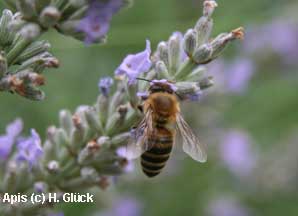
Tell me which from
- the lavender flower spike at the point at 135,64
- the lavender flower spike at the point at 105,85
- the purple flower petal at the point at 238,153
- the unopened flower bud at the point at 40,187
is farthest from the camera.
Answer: the purple flower petal at the point at 238,153

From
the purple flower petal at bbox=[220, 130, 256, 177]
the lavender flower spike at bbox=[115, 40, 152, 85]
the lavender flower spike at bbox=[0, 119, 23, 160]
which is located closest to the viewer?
the lavender flower spike at bbox=[115, 40, 152, 85]

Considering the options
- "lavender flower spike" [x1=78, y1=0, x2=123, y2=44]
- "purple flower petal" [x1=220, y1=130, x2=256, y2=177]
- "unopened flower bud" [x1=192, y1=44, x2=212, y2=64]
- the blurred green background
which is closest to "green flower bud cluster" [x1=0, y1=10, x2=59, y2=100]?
"lavender flower spike" [x1=78, y1=0, x2=123, y2=44]

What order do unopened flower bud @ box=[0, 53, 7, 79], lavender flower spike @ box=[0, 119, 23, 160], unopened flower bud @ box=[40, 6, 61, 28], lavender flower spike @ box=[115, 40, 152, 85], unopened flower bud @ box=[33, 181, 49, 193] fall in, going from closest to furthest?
unopened flower bud @ box=[40, 6, 61, 28]
unopened flower bud @ box=[0, 53, 7, 79]
lavender flower spike @ box=[115, 40, 152, 85]
unopened flower bud @ box=[33, 181, 49, 193]
lavender flower spike @ box=[0, 119, 23, 160]

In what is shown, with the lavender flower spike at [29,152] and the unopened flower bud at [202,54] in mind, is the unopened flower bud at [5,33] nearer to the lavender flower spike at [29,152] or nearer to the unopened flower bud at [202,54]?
the lavender flower spike at [29,152]

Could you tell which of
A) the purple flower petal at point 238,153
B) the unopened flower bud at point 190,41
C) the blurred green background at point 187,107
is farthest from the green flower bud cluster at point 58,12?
the purple flower petal at point 238,153

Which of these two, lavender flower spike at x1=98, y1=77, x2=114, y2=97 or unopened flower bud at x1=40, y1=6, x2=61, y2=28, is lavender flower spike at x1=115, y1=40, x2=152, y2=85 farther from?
unopened flower bud at x1=40, y1=6, x2=61, y2=28

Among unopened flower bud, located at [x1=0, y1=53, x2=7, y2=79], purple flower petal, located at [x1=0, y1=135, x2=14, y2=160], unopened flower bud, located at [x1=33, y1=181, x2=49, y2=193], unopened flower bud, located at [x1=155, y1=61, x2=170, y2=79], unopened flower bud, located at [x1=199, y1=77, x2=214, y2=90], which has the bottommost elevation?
unopened flower bud, located at [x1=33, y1=181, x2=49, y2=193]

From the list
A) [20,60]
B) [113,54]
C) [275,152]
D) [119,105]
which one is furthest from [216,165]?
[20,60]
